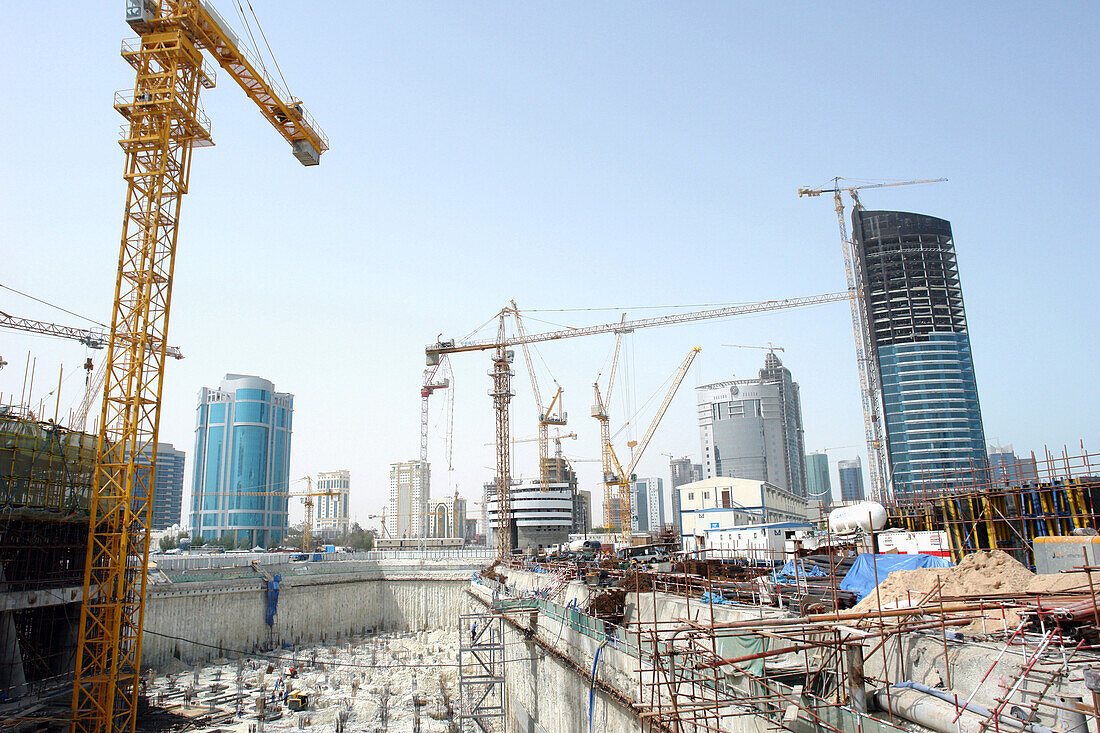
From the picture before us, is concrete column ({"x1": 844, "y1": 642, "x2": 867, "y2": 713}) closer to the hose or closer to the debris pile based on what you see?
the hose

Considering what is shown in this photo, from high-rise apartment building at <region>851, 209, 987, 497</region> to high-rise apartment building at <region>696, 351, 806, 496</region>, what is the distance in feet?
232

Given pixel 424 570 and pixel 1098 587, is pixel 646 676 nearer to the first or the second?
pixel 1098 587

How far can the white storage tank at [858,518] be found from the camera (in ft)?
82.6

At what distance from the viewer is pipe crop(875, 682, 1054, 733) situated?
8297mm

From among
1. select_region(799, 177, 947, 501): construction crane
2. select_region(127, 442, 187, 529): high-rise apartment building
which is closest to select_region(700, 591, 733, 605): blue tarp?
select_region(799, 177, 947, 501): construction crane

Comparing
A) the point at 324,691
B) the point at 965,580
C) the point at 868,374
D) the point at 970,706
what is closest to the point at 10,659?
the point at 324,691

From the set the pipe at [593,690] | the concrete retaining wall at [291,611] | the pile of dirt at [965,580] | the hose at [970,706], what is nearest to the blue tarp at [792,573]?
the pile of dirt at [965,580]

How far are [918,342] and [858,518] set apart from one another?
97126 mm

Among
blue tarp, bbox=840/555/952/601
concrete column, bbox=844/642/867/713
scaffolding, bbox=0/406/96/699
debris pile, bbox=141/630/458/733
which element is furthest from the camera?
debris pile, bbox=141/630/458/733

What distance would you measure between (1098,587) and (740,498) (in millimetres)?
60331

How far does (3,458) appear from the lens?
26328 millimetres

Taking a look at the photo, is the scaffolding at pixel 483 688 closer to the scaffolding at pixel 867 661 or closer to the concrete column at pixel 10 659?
the scaffolding at pixel 867 661

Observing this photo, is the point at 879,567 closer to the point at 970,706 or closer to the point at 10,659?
the point at 970,706

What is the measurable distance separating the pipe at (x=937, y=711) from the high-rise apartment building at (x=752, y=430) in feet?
572
